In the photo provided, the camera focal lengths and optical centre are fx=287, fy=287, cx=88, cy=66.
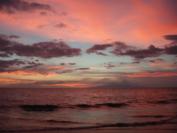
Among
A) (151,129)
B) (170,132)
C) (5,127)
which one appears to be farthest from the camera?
(5,127)

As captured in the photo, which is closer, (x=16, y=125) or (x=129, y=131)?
(x=129, y=131)

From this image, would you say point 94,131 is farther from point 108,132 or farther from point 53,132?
point 53,132

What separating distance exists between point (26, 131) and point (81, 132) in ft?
11.2

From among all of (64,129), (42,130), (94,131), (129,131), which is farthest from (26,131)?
(129,131)

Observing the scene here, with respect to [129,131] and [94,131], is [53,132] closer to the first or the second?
[94,131]

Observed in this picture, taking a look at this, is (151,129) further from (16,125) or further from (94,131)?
(16,125)

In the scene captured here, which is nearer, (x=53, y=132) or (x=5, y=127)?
(x=53, y=132)

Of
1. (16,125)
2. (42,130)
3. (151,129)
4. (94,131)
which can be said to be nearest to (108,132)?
(94,131)

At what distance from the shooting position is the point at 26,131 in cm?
1742

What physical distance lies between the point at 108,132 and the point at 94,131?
3.12 ft

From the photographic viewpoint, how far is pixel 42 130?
17.7 metres

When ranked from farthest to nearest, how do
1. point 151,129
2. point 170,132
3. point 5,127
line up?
1. point 5,127
2. point 151,129
3. point 170,132

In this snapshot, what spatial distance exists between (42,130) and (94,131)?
3.30 metres

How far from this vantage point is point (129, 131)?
651 inches
